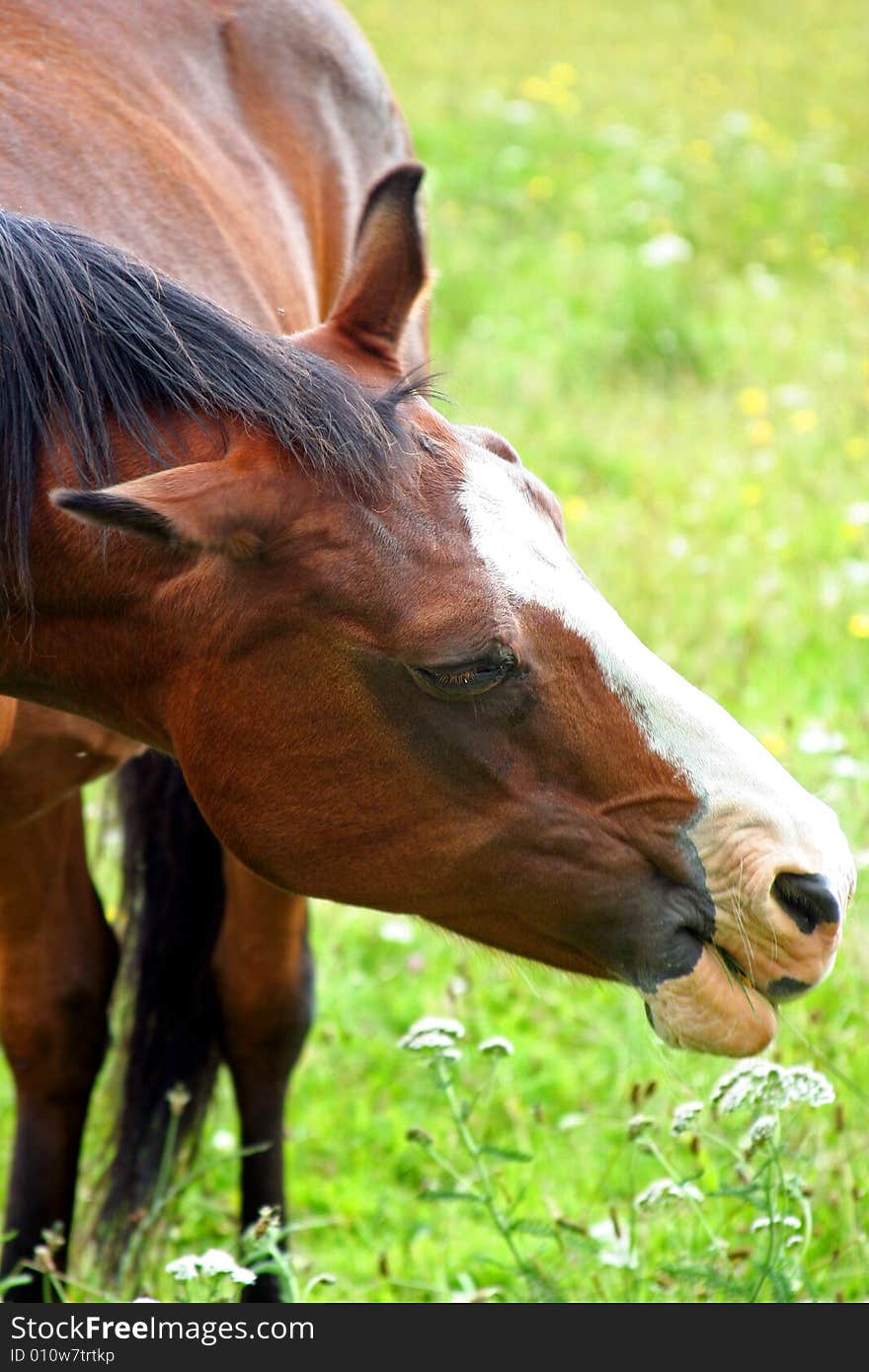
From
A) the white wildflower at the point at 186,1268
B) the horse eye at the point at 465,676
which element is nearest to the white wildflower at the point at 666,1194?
the white wildflower at the point at 186,1268

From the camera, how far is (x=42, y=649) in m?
1.90

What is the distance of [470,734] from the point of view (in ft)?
5.92

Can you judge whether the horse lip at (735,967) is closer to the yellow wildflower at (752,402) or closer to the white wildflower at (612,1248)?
the white wildflower at (612,1248)

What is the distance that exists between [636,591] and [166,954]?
2246mm

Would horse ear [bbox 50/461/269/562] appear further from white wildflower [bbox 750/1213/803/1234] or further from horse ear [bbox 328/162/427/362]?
white wildflower [bbox 750/1213/803/1234]

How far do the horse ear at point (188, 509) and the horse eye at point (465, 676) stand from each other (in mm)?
245

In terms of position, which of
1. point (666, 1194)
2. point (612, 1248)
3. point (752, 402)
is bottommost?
point (612, 1248)

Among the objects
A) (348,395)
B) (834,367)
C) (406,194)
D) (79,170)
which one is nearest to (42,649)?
(348,395)

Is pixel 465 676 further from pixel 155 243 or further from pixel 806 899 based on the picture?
pixel 155 243

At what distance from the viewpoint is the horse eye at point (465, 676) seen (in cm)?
175

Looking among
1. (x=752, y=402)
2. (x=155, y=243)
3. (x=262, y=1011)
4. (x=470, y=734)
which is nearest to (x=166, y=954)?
(x=262, y=1011)

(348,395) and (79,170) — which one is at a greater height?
(79,170)
